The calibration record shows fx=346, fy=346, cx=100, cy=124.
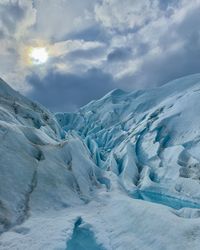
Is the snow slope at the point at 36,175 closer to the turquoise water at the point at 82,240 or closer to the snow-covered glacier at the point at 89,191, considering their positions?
the snow-covered glacier at the point at 89,191

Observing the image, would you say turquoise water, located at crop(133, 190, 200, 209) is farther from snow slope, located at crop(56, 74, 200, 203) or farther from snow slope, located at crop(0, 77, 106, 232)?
snow slope, located at crop(0, 77, 106, 232)

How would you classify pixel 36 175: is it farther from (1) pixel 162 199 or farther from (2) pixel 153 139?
(2) pixel 153 139

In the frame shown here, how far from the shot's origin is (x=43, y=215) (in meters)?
20.4

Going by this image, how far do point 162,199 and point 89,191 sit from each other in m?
17.1

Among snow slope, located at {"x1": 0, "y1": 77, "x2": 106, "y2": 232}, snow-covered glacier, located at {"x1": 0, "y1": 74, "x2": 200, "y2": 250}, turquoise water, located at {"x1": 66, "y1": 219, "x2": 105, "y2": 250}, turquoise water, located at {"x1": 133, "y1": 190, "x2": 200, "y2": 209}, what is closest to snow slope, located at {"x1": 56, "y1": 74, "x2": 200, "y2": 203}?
snow-covered glacier, located at {"x1": 0, "y1": 74, "x2": 200, "y2": 250}

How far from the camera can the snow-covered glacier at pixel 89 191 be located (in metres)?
17.5

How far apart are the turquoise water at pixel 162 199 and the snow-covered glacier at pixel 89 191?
0.11 m

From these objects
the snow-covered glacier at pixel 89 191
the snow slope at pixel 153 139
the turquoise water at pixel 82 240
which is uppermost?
the snow slope at pixel 153 139

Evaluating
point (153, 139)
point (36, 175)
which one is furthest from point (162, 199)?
point (36, 175)

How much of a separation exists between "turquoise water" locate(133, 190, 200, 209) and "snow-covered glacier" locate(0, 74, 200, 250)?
0.37 ft

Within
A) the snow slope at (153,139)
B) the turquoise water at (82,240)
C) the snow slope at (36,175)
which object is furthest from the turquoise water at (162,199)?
the turquoise water at (82,240)

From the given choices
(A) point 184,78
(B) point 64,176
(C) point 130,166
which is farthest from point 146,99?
(B) point 64,176

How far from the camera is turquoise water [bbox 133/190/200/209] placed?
38.4 m

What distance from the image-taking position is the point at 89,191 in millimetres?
27328
